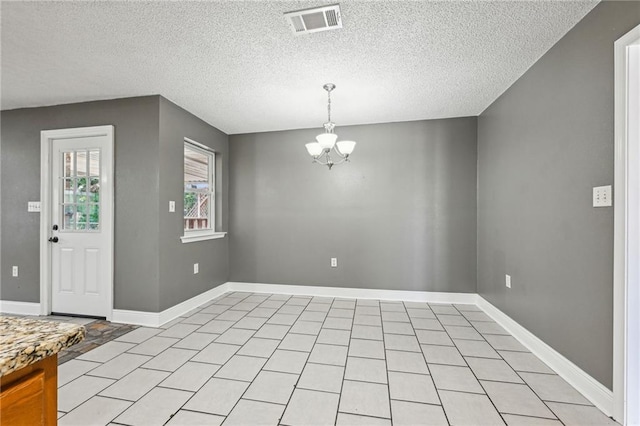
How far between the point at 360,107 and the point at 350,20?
5.09ft

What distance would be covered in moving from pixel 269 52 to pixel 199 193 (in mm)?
2480

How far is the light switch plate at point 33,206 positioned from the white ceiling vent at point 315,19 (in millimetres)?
3623

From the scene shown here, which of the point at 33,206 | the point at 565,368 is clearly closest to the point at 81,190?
the point at 33,206

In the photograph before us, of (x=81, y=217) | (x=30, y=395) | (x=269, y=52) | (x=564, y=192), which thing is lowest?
(x=30, y=395)

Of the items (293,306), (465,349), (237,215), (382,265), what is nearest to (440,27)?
(465,349)

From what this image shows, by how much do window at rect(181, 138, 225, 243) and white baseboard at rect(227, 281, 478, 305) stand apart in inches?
37.6

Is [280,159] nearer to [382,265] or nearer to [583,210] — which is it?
[382,265]

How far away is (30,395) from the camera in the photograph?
2.10ft

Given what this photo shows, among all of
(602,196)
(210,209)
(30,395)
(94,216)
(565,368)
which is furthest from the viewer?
(210,209)

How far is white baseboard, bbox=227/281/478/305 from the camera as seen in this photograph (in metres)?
3.82

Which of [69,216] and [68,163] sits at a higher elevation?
[68,163]

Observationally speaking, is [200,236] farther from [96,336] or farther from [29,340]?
[29,340]

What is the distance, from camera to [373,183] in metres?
4.05

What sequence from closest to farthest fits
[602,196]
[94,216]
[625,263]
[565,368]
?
[625,263], [602,196], [565,368], [94,216]
